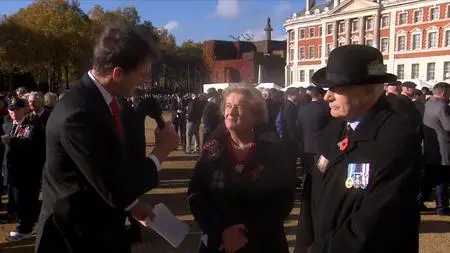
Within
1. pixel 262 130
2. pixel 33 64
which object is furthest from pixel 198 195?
pixel 33 64

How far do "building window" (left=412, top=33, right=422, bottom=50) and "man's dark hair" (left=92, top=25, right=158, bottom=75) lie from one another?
61.7 metres

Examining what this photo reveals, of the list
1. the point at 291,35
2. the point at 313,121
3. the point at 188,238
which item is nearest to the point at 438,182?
the point at 313,121

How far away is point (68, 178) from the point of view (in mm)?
2020

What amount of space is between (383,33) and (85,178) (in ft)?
216

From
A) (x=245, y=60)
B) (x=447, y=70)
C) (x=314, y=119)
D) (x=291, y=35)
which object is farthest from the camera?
(x=291, y=35)

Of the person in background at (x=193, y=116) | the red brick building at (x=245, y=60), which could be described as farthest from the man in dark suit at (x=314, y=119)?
the red brick building at (x=245, y=60)

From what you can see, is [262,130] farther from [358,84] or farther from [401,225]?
[401,225]

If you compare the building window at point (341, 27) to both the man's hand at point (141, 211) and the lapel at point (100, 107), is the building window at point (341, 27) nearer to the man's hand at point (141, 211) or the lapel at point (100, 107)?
the man's hand at point (141, 211)

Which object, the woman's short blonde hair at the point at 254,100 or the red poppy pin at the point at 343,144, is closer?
the red poppy pin at the point at 343,144

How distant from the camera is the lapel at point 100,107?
6.48 feet

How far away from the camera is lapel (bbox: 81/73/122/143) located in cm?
198

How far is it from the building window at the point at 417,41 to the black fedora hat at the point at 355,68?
6130 centimetres

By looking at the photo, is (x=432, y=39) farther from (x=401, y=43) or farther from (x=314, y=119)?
(x=314, y=119)

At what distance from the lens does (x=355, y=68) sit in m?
1.96
